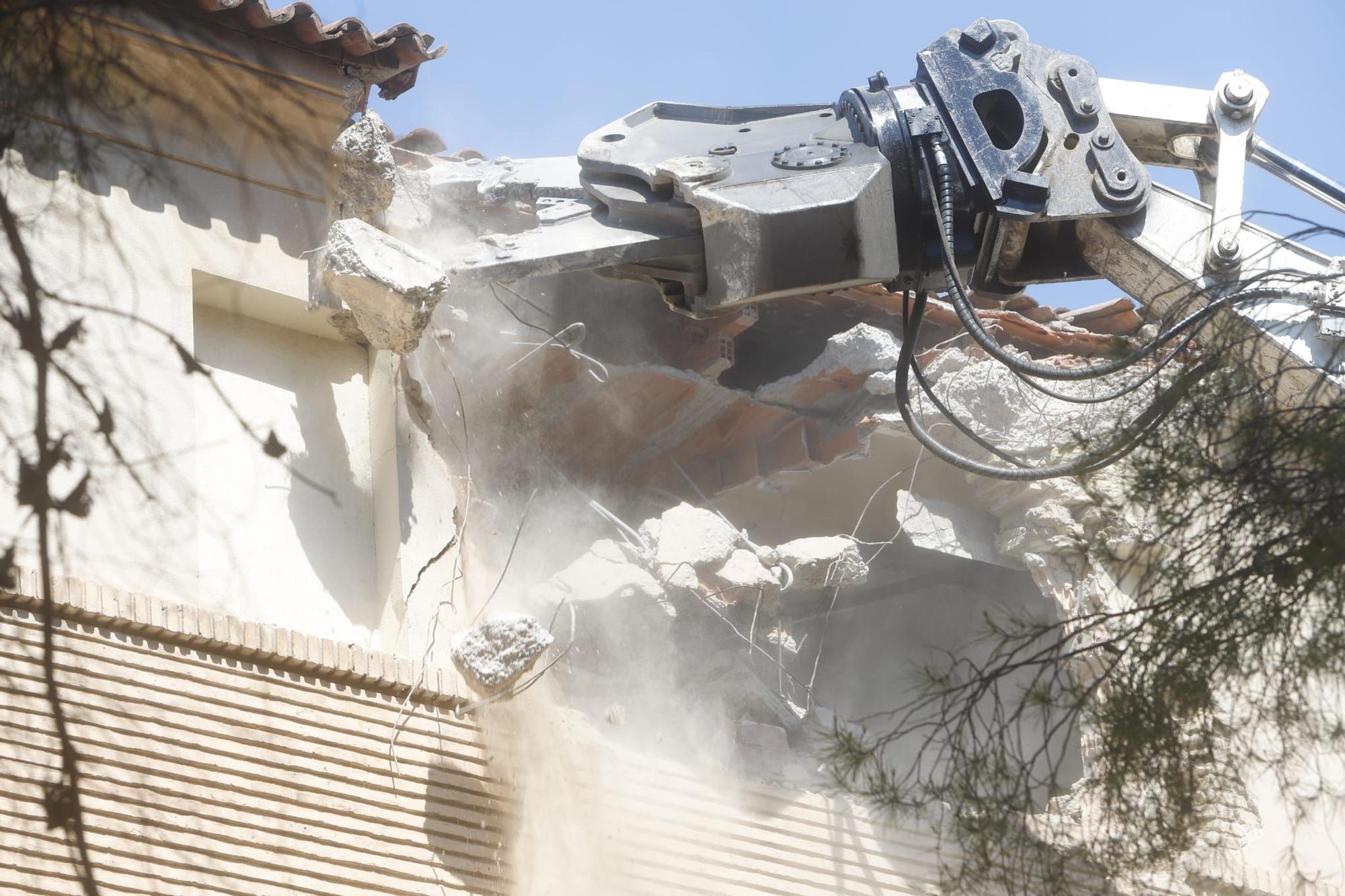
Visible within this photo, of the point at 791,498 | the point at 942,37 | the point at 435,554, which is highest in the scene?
the point at 791,498

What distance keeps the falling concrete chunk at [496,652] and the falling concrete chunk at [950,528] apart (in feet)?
11.8

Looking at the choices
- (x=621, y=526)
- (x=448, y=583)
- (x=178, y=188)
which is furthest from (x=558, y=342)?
(x=178, y=188)

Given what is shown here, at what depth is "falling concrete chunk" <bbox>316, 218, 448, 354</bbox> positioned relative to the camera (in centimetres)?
636

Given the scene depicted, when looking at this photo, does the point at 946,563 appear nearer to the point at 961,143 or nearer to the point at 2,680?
the point at 961,143

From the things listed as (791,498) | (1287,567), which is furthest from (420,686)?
(791,498)

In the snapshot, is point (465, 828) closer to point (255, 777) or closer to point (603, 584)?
point (255, 777)

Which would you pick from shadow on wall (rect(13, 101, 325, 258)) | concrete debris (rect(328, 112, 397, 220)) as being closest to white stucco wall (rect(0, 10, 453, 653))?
shadow on wall (rect(13, 101, 325, 258))

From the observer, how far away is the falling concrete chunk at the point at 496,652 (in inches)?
242

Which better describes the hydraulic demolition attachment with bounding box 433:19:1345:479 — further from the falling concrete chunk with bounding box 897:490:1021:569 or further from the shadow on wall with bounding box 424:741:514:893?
the falling concrete chunk with bounding box 897:490:1021:569

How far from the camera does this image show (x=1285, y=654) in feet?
14.0

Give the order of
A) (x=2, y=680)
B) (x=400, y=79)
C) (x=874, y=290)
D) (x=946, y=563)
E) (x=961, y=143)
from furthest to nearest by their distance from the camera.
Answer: (x=946, y=563) < (x=874, y=290) < (x=400, y=79) < (x=961, y=143) < (x=2, y=680)

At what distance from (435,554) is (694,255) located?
1.98 m

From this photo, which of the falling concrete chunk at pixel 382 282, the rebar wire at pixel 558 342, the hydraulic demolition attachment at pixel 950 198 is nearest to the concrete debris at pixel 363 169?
the falling concrete chunk at pixel 382 282

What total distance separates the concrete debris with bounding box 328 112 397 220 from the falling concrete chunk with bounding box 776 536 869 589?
2.99 metres
